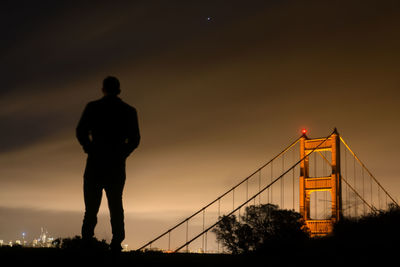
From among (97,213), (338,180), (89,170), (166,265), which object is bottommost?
(166,265)

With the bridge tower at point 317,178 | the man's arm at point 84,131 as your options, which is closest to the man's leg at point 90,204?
the man's arm at point 84,131

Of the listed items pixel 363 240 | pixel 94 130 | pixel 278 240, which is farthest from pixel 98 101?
pixel 363 240

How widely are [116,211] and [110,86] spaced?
4.15 ft

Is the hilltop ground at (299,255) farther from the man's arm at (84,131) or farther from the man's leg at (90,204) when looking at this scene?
the man's arm at (84,131)

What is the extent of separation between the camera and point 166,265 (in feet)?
17.7

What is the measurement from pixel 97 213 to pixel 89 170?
1.57 ft

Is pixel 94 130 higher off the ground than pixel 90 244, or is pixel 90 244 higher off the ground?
pixel 94 130

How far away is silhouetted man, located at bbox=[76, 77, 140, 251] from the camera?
5.39 meters

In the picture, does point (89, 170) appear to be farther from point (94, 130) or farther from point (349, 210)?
point (349, 210)

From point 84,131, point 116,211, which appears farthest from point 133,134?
point 116,211

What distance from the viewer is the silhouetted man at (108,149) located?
539 cm

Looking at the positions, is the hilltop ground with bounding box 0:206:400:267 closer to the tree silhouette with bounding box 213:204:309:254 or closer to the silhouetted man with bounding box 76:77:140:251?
the silhouetted man with bounding box 76:77:140:251

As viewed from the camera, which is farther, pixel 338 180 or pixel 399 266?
pixel 338 180

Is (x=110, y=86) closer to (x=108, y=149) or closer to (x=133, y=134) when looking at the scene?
(x=133, y=134)
